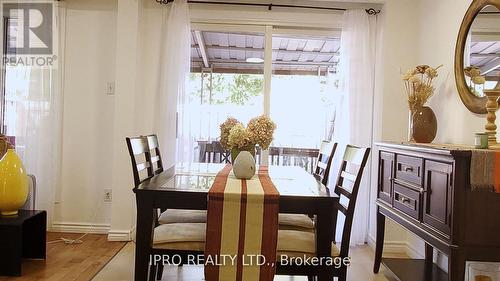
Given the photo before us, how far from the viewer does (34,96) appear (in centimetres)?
362

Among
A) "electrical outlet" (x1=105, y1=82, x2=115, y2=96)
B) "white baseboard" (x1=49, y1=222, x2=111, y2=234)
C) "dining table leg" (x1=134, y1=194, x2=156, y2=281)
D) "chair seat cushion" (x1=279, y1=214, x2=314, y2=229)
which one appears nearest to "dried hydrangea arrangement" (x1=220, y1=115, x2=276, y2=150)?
"chair seat cushion" (x1=279, y1=214, x2=314, y2=229)

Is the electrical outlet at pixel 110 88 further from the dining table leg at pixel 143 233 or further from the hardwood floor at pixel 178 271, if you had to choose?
the dining table leg at pixel 143 233

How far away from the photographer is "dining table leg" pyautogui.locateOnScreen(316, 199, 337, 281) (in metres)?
1.78

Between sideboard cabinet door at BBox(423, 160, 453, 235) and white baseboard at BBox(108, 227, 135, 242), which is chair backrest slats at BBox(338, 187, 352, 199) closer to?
sideboard cabinet door at BBox(423, 160, 453, 235)

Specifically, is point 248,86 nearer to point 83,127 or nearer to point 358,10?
point 358,10

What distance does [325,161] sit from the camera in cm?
270

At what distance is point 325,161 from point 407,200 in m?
0.58

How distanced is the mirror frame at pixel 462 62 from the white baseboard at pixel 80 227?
3.26 m

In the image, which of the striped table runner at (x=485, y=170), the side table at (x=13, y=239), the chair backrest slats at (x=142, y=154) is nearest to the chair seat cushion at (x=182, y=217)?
the chair backrest slats at (x=142, y=154)

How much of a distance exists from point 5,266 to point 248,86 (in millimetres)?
2514

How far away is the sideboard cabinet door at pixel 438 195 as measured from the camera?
1900 millimetres

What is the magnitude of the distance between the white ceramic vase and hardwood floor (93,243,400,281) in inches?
41.1

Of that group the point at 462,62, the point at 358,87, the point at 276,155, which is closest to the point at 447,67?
the point at 462,62

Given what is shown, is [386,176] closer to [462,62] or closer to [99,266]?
[462,62]
